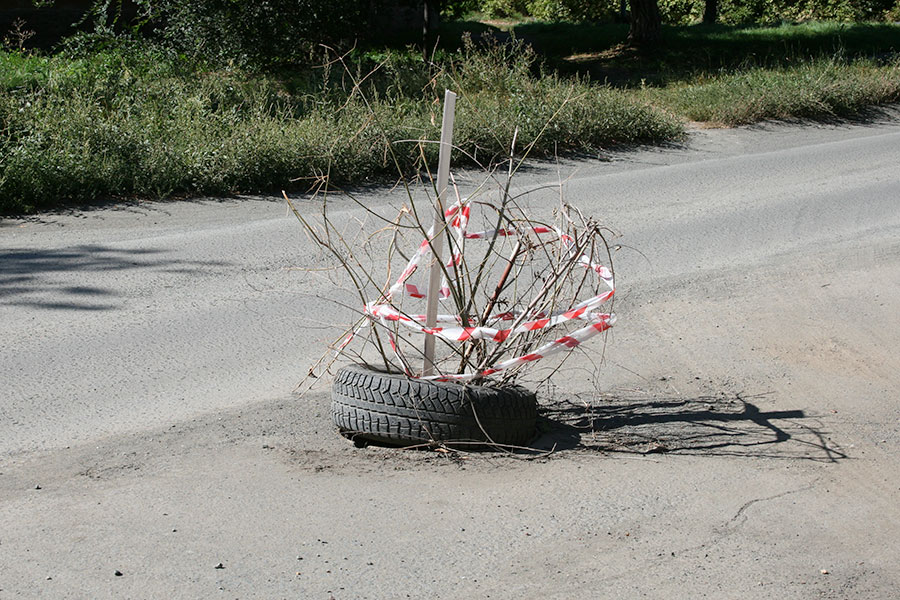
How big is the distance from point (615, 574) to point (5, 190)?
7835 millimetres

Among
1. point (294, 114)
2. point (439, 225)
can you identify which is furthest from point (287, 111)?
point (439, 225)

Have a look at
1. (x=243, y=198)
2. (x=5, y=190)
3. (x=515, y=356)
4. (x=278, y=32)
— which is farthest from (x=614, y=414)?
(x=278, y=32)

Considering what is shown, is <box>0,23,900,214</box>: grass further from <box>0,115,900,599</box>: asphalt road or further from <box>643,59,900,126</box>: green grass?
<box>0,115,900,599</box>: asphalt road

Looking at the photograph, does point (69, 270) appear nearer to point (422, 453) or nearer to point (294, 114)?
point (422, 453)

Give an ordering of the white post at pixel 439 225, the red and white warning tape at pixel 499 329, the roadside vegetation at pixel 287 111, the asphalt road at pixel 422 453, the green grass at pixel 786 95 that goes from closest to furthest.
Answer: the asphalt road at pixel 422 453 < the white post at pixel 439 225 < the red and white warning tape at pixel 499 329 < the roadside vegetation at pixel 287 111 < the green grass at pixel 786 95

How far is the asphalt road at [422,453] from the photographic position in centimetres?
382

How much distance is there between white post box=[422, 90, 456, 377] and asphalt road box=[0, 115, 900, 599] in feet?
1.98

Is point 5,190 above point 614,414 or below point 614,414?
above

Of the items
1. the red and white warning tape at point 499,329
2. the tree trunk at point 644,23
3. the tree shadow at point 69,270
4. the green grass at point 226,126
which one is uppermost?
the tree trunk at point 644,23

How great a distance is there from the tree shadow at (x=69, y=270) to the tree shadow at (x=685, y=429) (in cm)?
354

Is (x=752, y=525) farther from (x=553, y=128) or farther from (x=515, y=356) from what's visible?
(x=553, y=128)

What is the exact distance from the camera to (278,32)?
15930 millimetres

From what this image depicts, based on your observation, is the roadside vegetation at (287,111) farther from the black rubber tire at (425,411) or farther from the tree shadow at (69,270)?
the black rubber tire at (425,411)

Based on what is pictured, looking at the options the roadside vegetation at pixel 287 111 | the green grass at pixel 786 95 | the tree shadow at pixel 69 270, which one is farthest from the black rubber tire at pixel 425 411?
the green grass at pixel 786 95
